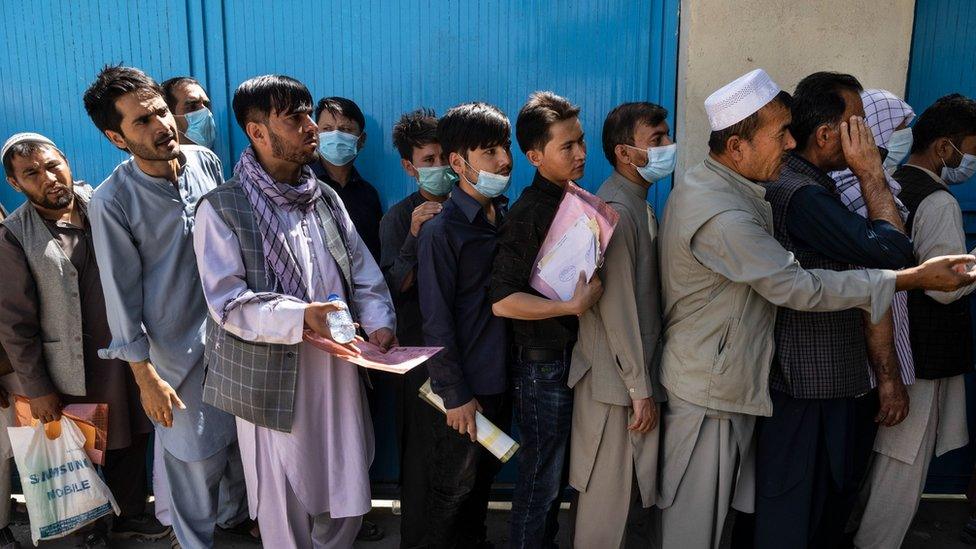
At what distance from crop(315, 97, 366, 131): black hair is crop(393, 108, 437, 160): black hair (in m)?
0.20

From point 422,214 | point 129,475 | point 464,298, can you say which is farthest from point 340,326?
point 129,475

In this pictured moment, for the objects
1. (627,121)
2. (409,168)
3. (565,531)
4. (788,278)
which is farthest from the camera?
(565,531)

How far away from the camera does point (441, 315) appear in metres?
2.51

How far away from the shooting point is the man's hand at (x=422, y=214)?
2850 mm

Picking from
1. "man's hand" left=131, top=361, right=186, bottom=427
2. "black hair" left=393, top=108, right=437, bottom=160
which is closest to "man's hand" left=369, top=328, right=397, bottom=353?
"man's hand" left=131, top=361, right=186, bottom=427

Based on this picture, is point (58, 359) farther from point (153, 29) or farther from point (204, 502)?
point (153, 29)

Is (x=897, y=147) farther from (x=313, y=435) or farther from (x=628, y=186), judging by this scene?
(x=313, y=435)

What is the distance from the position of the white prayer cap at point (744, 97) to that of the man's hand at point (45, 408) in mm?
3011

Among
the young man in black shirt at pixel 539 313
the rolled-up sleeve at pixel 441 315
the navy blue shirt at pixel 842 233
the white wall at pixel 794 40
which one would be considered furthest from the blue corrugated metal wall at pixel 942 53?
the rolled-up sleeve at pixel 441 315

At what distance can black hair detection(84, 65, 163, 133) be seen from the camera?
262 cm

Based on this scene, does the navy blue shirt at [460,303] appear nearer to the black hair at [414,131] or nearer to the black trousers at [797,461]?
the black hair at [414,131]

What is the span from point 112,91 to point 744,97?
2361 mm

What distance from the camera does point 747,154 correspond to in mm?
2391

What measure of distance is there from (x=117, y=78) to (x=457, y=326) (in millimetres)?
1627
